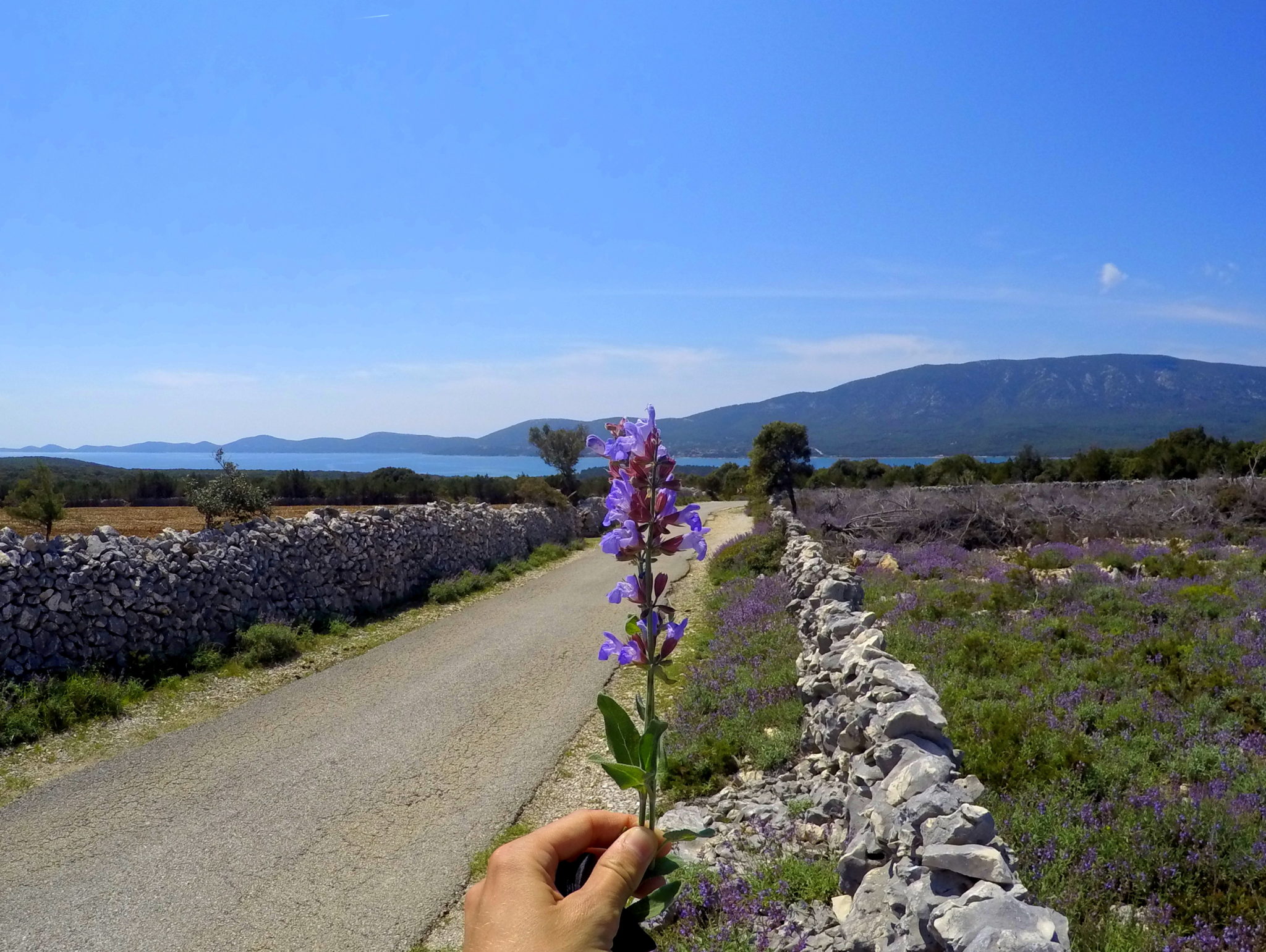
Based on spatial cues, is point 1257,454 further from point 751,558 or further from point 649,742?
point 649,742

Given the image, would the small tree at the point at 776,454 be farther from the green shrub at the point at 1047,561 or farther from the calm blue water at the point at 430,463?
the green shrub at the point at 1047,561

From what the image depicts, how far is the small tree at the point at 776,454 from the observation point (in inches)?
1323

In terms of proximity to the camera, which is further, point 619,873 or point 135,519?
point 135,519

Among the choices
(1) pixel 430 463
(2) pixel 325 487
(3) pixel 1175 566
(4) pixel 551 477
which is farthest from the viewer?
(1) pixel 430 463

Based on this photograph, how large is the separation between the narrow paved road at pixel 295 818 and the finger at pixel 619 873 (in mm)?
4566

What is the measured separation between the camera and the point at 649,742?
1.44m

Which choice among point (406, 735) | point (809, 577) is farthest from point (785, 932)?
point (809, 577)

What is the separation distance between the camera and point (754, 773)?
6.84 m

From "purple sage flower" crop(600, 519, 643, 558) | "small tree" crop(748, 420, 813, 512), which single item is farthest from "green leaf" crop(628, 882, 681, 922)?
"small tree" crop(748, 420, 813, 512)

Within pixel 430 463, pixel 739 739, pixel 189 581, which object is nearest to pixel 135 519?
pixel 189 581

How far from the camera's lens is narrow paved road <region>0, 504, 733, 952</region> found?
5.20 meters

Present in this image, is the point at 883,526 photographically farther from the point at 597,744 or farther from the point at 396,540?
the point at 597,744

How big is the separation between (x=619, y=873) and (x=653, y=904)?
10cm

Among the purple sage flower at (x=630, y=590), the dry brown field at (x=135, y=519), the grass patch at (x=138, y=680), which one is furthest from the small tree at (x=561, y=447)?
the purple sage flower at (x=630, y=590)
